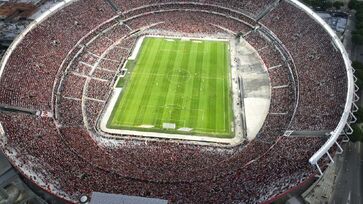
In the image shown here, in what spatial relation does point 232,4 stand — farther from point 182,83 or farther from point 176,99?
point 176,99

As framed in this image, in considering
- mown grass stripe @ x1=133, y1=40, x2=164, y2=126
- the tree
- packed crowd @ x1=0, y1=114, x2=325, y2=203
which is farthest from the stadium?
the tree

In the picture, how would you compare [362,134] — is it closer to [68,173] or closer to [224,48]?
[224,48]

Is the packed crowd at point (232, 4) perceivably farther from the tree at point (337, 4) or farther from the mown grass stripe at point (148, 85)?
the tree at point (337, 4)

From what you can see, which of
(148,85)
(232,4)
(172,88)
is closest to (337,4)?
(232,4)

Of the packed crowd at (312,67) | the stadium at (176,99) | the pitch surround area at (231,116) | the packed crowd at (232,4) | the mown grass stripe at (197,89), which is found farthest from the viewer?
the packed crowd at (232,4)

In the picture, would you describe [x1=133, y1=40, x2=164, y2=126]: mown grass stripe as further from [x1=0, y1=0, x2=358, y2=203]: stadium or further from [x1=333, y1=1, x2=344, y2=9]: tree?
[x1=333, y1=1, x2=344, y2=9]: tree

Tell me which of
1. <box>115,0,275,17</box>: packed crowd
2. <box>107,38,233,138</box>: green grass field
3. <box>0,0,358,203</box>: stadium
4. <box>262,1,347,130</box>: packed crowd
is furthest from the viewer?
<box>115,0,275,17</box>: packed crowd

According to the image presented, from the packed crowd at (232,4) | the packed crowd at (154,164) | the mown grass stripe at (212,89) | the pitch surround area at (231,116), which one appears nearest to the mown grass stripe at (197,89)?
the mown grass stripe at (212,89)
